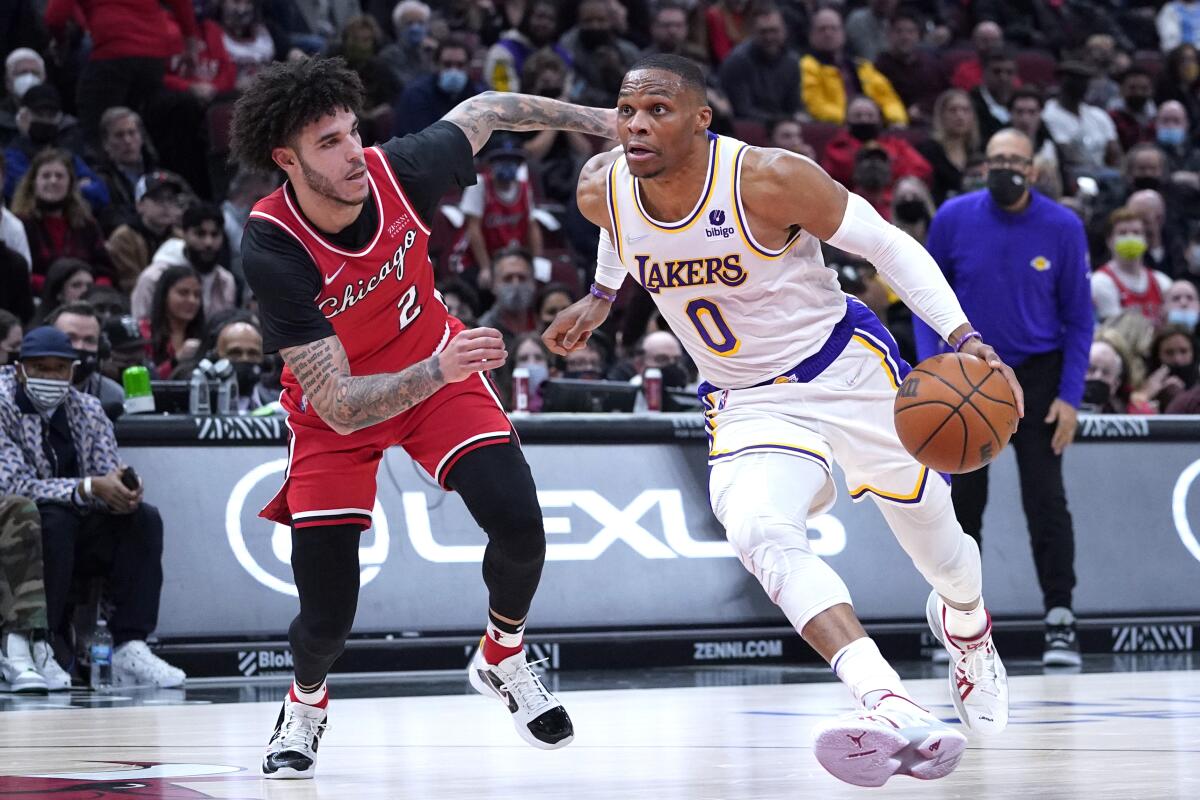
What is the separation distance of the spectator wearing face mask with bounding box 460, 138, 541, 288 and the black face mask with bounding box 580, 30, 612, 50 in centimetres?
214

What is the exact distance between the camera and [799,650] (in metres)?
8.88

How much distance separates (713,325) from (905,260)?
0.58 metres

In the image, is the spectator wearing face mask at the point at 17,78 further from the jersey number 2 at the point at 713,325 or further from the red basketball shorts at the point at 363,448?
the jersey number 2 at the point at 713,325

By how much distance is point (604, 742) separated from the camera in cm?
555

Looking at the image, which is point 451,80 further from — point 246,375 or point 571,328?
point 571,328

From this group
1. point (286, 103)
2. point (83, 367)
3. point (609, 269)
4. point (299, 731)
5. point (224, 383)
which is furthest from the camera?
point (224, 383)

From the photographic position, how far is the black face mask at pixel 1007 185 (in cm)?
826

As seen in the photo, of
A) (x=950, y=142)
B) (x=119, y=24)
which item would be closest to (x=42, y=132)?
(x=119, y=24)

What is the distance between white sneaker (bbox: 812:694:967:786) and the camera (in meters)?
3.96

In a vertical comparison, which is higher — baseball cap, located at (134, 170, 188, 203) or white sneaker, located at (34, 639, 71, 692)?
baseball cap, located at (134, 170, 188, 203)

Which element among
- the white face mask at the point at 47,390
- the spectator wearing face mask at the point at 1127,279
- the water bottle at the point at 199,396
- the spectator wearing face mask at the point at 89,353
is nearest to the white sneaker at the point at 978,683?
the water bottle at the point at 199,396

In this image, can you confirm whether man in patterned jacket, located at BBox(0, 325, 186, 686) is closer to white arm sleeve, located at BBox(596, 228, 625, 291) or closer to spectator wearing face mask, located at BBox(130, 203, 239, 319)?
spectator wearing face mask, located at BBox(130, 203, 239, 319)

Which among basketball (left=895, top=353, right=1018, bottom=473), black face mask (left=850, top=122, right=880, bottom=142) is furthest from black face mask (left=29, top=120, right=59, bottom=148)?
basketball (left=895, top=353, right=1018, bottom=473)

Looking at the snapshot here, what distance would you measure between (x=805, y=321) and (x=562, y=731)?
54.6 inches
